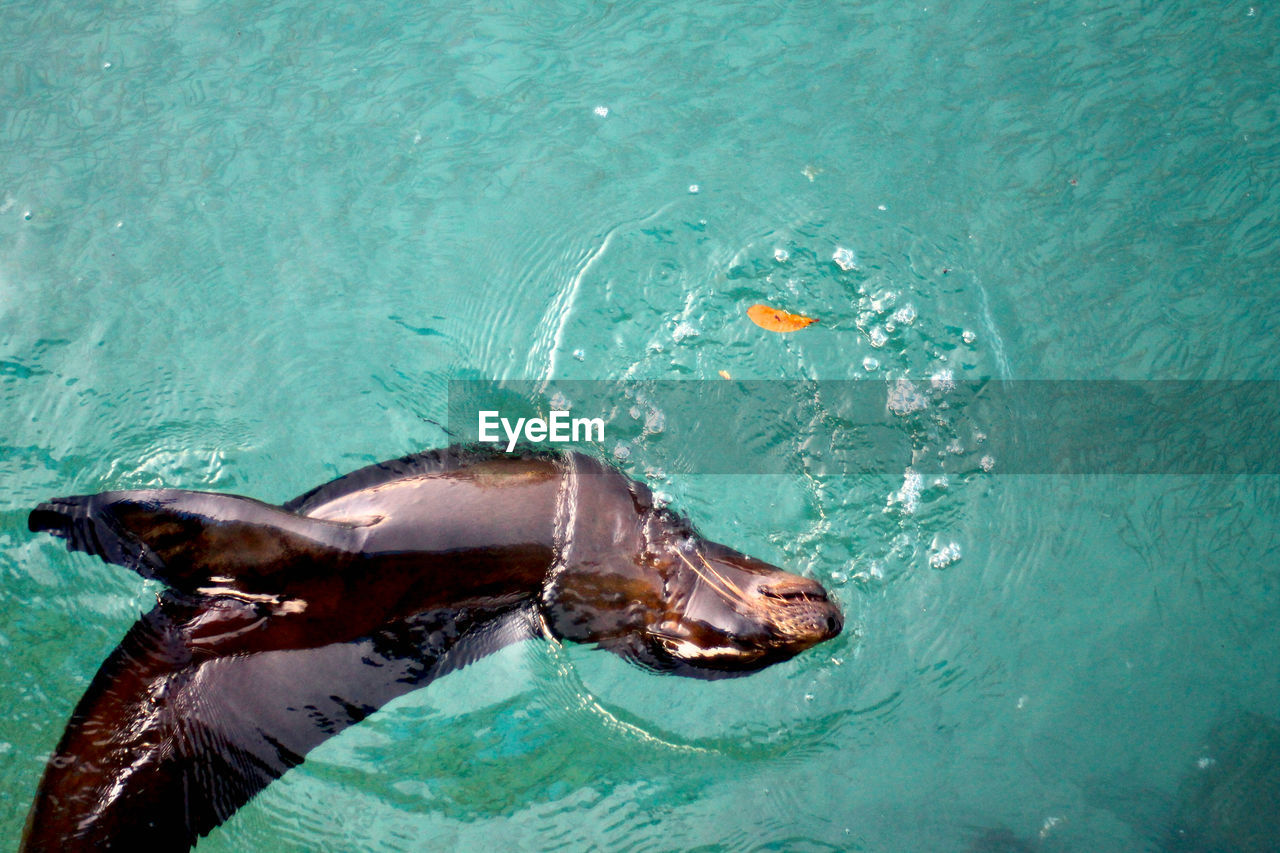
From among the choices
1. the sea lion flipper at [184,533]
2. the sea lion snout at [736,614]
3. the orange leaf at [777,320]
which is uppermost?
the sea lion flipper at [184,533]

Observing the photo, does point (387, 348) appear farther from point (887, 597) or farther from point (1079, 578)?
point (1079, 578)

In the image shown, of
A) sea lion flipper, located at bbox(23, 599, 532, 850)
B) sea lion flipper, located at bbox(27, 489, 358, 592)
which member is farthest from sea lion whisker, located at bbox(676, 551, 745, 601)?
sea lion flipper, located at bbox(27, 489, 358, 592)

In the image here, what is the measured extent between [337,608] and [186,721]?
2.17ft

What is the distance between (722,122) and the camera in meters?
5.29

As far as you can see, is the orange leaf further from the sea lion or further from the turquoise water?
the sea lion

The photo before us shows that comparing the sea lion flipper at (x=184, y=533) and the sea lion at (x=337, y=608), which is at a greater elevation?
the sea lion flipper at (x=184, y=533)

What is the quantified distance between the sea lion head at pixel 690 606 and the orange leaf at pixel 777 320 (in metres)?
1.74

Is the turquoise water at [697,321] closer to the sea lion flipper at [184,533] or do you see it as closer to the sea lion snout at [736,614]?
the sea lion snout at [736,614]

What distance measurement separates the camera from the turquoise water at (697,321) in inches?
180

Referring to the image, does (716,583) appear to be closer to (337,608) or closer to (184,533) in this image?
(337,608)

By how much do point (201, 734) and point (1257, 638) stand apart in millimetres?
5622

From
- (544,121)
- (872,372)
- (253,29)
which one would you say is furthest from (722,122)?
(253,29)

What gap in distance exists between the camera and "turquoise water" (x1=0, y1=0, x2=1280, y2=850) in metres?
4.58

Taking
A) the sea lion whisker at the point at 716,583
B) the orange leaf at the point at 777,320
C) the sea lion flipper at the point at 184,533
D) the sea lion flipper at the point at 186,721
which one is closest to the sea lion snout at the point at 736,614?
the sea lion whisker at the point at 716,583
